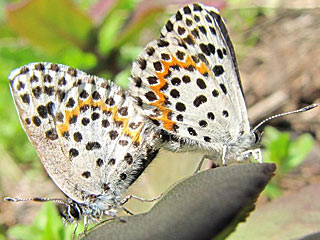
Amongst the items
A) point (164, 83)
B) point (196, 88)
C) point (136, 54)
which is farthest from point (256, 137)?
point (136, 54)

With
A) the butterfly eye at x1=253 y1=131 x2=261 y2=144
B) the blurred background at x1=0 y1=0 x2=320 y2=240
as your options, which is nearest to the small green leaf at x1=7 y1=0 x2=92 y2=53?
the blurred background at x1=0 y1=0 x2=320 y2=240

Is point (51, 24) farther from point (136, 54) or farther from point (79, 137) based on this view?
point (79, 137)

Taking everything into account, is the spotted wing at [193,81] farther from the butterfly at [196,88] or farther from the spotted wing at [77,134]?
the spotted wing at [77,134]

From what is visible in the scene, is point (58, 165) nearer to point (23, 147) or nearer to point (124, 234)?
point (124, 234)

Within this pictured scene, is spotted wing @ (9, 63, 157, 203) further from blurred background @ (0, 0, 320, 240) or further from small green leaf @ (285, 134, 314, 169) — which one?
small green leaf @ (285, 134, 314, 169)

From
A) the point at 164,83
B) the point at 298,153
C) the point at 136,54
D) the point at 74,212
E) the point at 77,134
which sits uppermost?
the point at 164,83

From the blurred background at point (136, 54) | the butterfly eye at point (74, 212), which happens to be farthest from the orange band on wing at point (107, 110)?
the blurred background at point (136, 54)

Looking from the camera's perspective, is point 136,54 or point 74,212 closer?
point 74,212
